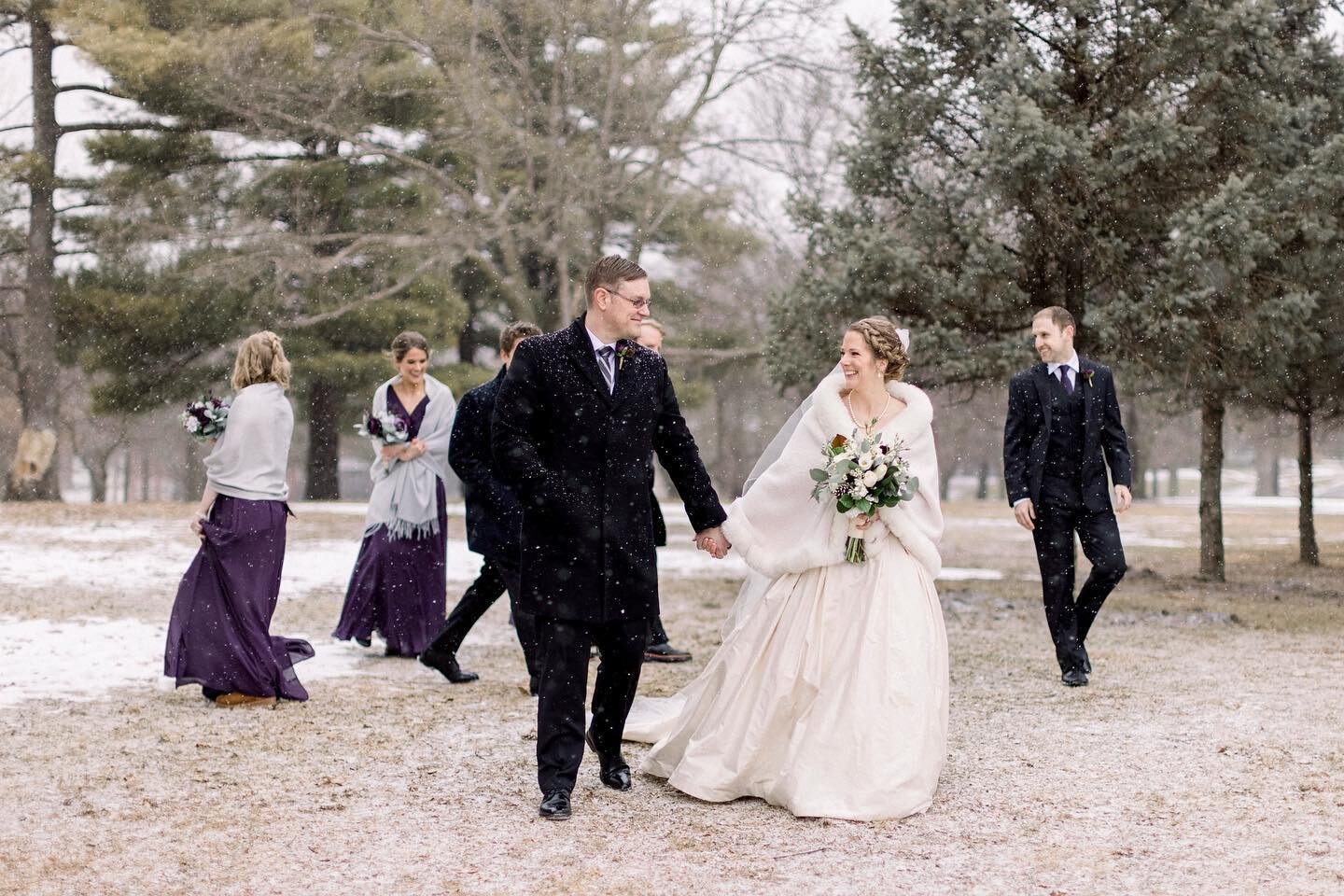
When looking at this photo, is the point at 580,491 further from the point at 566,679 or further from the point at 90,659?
the point at 90,659

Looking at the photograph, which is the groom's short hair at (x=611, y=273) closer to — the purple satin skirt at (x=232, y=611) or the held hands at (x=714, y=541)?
the held hands at (x=714, y=541)

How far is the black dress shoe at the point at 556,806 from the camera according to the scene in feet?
16.6

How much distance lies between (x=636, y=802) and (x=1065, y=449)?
3.95 m

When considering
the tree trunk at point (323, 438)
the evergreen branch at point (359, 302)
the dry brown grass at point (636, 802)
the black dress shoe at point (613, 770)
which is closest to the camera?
the dry brown grass at point (636, 802)

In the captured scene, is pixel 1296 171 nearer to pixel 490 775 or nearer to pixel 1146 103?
pixel 1146 103

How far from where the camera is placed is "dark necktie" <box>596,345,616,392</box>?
17.2 ft

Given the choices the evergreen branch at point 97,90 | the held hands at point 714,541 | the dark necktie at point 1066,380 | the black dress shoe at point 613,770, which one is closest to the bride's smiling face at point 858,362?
the held hands at point 714,541

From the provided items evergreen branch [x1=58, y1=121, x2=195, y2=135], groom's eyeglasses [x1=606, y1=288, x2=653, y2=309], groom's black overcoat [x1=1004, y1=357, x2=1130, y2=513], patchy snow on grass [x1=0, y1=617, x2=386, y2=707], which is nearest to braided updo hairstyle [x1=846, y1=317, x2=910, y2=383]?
groom's eyeglasses [x1=606, y1=288, x2=653, y2=309]

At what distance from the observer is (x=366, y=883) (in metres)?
4.27

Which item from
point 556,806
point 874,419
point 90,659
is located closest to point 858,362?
point 874,419

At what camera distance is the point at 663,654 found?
9.36 m

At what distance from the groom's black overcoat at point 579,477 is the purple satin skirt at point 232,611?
2.95m

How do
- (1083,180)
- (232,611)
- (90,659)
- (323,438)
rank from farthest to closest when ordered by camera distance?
(323,438) < (1083,180) < (90,659) < (232,611)

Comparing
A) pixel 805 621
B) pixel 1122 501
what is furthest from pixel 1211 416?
pixel 805 621
